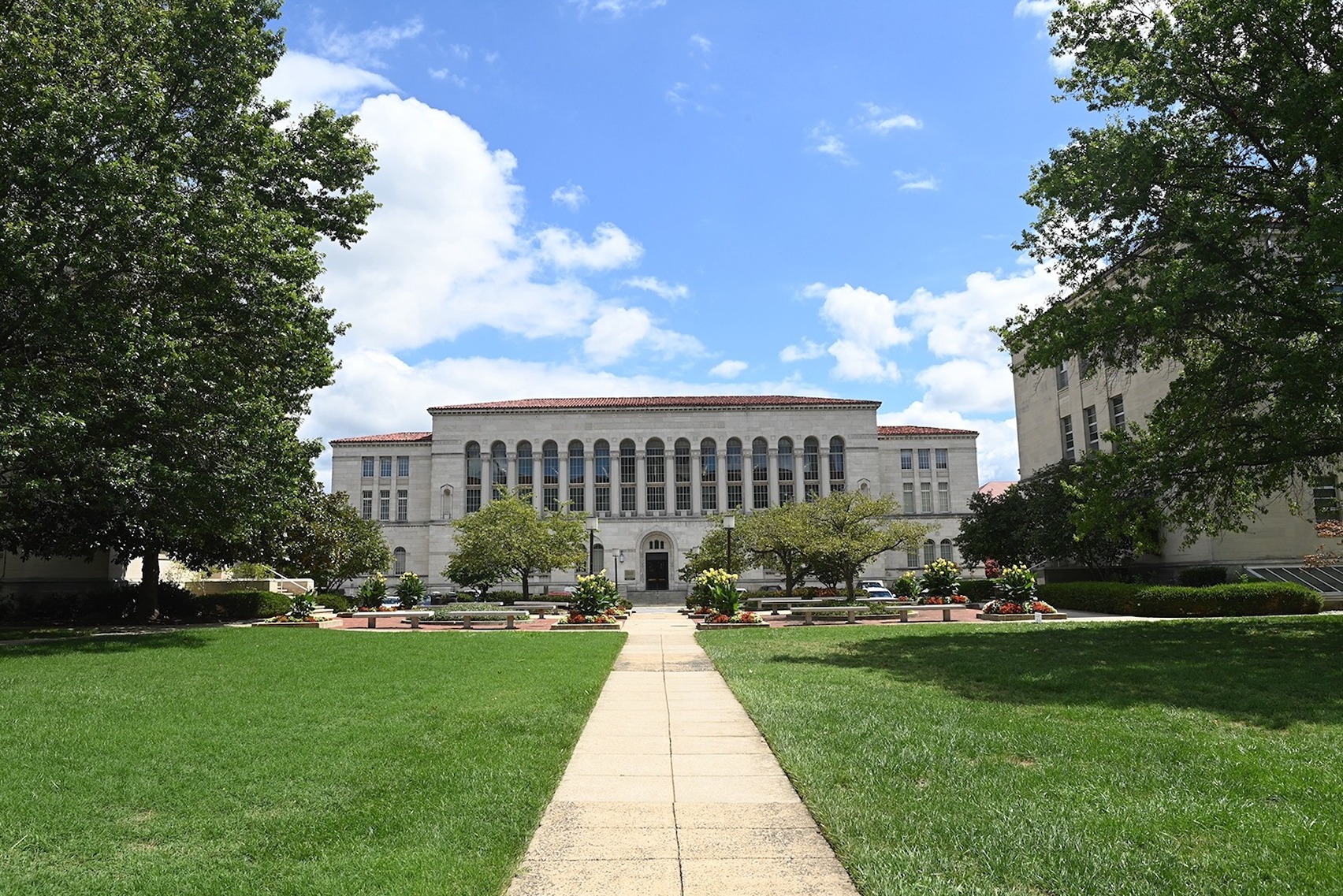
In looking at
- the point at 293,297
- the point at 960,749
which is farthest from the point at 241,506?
the point at 960,749

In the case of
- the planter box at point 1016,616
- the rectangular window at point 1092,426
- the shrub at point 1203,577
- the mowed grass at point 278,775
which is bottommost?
the planter box at point 1016,616

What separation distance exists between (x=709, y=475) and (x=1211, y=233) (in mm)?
60833

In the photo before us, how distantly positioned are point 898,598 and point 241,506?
32.0 m

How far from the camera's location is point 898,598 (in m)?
43.1

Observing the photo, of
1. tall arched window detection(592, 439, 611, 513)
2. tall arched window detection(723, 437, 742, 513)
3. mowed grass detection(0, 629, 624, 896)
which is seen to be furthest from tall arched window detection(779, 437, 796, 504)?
mowed grass detection(0, 629, 624, 896)

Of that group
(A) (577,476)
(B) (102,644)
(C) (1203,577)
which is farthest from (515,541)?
(A) (577,476)

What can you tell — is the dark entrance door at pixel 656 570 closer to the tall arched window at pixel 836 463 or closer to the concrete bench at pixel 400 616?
the tall arched window at pixel 836 463

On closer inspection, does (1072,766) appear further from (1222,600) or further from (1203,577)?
(1203,577)

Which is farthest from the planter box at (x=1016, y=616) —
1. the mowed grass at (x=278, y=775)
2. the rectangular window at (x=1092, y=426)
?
the mowed grass at (x=278, y=775)

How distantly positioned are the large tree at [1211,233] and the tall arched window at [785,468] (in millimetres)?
55511

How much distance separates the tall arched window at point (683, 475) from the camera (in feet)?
246

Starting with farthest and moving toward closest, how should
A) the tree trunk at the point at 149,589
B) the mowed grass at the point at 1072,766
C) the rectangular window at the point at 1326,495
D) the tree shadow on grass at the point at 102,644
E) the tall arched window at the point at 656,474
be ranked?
the tall arched window at the point at 656,474, the tree trunk at the point at 149,589, the rectangular window at the point at 1326,495, the tree shadow on grass at the point at 102,644, the mowed grass at the point at 1072,766

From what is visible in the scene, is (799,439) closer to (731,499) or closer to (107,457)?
(731,499)

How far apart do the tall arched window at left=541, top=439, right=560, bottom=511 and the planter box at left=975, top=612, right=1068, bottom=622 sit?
49.5 meters
